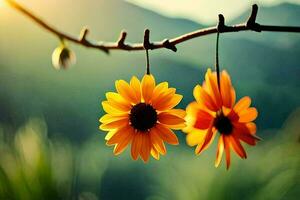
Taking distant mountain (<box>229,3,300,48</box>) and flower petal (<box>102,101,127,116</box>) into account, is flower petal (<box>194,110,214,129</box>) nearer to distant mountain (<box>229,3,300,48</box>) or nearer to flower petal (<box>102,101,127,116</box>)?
flower petal (<box>102,101,127,116</box>)

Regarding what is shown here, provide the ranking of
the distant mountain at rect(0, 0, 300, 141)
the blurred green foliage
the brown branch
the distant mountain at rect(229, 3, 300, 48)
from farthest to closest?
1. the distant mountain at rect(229, 3, 300, 48)
2. the distant mountain at rect(0, 0, 300, 141)
3. the blurred green foliage
4. the brown branch

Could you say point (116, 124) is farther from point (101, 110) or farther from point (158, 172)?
point (101, 110)

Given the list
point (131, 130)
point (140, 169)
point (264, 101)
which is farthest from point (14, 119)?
point (264, 101)

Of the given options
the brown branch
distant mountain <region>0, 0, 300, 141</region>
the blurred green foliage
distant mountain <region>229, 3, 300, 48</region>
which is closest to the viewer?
the brown branch

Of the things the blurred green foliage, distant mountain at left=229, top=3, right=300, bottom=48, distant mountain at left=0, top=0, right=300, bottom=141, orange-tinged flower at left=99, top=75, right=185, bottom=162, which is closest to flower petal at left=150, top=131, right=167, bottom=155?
orange-tinged flower at left=99, top=75, right=185, bottom=162

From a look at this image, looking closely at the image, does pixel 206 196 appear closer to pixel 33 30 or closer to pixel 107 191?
pixel 107 191

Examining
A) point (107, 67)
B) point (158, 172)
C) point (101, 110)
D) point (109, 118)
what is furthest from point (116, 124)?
point (107, 67)
